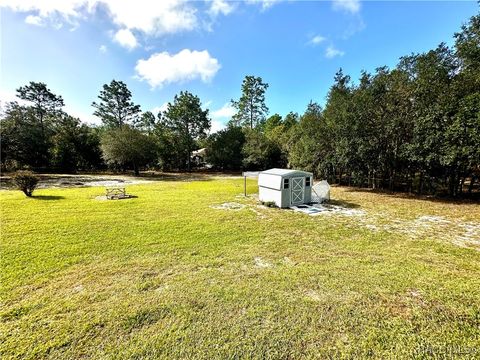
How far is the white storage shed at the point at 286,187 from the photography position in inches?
400

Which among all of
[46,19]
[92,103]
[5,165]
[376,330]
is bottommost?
[376,330]

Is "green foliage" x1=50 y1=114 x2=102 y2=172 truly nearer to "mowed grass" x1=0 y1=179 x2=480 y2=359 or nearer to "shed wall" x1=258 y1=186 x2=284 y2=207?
"mowed grass" x1=0 y1=179 x2=480 y2=359

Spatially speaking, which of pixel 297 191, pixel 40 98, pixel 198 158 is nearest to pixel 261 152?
pixel 198 158

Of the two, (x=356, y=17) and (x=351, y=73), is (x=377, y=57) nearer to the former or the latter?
(x=351, y=73)

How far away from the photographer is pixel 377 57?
45.0 ft

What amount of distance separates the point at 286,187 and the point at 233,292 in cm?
702

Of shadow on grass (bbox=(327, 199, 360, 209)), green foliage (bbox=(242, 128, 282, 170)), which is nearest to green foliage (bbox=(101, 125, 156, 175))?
green foliage (bbox=(242, 128, 282, 170))

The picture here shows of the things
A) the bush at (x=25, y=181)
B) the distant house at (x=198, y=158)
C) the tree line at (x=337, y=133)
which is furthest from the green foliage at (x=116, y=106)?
the bush at (x=25, y=181)

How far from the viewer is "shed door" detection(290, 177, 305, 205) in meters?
10.5

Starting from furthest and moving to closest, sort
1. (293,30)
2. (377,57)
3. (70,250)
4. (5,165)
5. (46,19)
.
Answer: (5,165) → (377,57) → (293,30) → (46,19) → (70,250)

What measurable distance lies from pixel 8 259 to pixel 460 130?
15.9 m

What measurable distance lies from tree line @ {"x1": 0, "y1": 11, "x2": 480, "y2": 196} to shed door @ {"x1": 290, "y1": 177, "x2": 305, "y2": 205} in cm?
561

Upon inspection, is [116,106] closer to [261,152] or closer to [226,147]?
[226,147]

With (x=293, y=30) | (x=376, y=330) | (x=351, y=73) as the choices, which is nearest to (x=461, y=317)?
(x=376, y=330)
